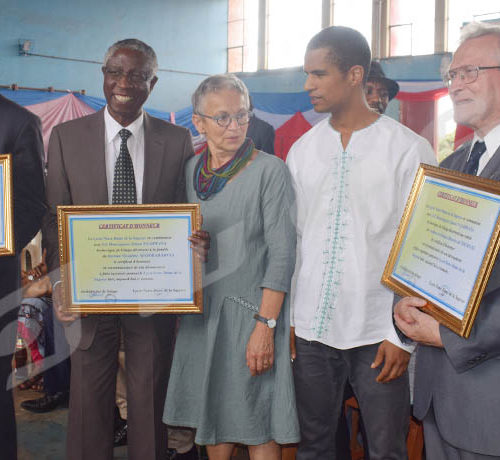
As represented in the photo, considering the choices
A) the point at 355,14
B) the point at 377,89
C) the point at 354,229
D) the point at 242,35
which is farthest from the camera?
the point at 242,35

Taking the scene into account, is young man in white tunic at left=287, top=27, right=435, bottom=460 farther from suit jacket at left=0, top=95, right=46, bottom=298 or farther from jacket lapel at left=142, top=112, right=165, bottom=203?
suit jacket at left=0, top=95, right=46, bottom=298

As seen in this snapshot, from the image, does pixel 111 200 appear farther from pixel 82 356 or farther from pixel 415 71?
pixel 415 71

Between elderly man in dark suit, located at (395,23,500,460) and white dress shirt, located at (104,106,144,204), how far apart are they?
0.98 meters

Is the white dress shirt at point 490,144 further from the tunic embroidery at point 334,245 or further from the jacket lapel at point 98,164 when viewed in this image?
the jacket lapel at point 98,164

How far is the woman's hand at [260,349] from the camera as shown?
1.74 m

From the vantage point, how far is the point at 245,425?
1.79 meters

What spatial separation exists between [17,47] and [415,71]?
16.6 feet

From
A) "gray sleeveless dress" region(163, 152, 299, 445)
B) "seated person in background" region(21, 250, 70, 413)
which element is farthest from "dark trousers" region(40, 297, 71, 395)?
"gray sleeveless dress" region(163, 152, 299, 445)

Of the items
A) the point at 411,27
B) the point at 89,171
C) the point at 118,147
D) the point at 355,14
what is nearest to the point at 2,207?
the point at 89,171

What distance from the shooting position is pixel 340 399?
1828 mm

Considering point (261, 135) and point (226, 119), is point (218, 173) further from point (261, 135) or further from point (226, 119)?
point (261, 135)

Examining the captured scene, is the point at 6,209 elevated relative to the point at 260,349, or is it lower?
elevated

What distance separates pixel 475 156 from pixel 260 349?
0.81 m

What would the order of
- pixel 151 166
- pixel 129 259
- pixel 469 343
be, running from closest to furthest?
1. pixel 469 343
2. pixel 129 259
3. pixel 151 166
